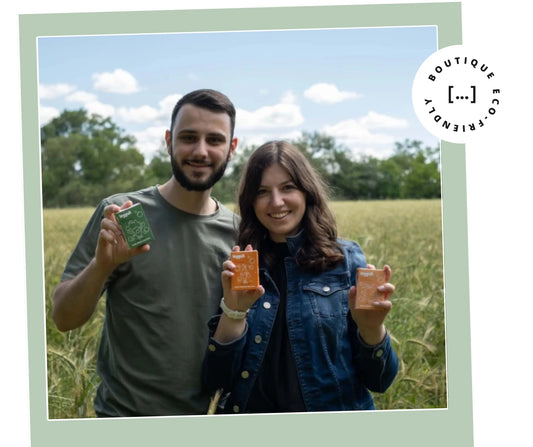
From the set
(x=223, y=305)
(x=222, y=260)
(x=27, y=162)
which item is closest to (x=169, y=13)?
(x=27, y=162)

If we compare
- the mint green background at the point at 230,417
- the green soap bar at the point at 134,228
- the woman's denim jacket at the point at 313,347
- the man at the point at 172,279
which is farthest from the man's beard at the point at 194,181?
the mint green background at the point at 230,417

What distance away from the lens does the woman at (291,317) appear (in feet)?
9.52

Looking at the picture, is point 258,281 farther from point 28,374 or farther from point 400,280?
point 400,280

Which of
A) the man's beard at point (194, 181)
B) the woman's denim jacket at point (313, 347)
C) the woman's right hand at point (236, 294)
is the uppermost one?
the man's beard at point (194, 181)

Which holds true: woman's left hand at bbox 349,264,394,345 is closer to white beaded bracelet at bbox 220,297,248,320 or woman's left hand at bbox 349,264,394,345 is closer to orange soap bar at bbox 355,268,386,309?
orange soap bar at bbox 355,268,386,309

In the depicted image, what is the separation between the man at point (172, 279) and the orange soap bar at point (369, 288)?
74cm

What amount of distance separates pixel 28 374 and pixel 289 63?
225 cm

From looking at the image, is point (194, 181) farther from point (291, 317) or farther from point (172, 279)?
Answer: point (291, 317)

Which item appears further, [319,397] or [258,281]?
[319,397]

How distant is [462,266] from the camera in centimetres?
327

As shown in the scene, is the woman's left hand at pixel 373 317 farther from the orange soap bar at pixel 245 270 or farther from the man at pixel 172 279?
the man at pixel 172 279

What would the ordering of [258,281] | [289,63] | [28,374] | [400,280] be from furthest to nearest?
1. [400,280]
2. [289,63]
3. [28,374]
4. [258,281]

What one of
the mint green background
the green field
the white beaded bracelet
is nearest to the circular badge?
the mint green background

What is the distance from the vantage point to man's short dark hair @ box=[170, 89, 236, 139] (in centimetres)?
311
